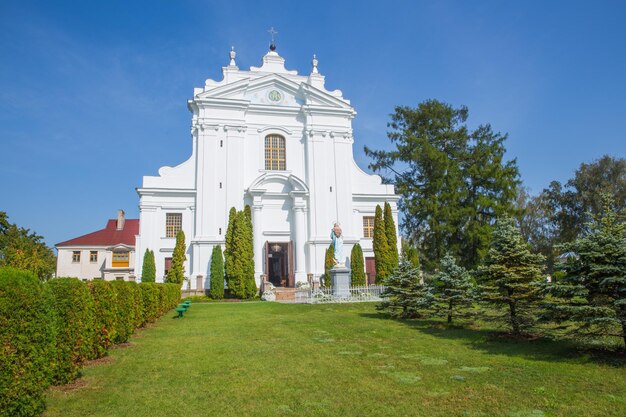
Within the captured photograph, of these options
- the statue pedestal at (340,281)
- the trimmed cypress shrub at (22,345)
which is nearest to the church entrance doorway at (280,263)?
the statue pedestal at (340,281)

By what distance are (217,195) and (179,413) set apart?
25.3 metres

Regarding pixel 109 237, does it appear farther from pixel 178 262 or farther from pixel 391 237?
pixel 391 237

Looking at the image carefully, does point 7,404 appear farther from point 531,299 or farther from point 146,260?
point 146,260

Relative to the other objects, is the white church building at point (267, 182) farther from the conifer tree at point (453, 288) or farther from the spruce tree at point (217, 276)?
the conifer tree at point (453, 288)

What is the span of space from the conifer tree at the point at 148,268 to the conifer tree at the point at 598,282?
939 inches

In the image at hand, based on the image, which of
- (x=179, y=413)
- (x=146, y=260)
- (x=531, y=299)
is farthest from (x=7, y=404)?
(x=146, y=260)

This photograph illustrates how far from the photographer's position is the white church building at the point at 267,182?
29250 millimetres

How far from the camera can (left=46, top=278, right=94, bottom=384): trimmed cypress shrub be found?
621 centimetres

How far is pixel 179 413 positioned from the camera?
5.09 meters

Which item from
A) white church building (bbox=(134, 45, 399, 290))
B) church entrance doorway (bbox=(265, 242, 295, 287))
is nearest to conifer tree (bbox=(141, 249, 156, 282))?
white church building (bbox=(134, 45, 399, 290))

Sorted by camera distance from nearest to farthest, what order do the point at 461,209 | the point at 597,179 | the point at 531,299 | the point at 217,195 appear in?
the point at 531,299
the point at 217,195
the point at 461,209
the point at 597,179

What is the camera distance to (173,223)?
29.7 meters

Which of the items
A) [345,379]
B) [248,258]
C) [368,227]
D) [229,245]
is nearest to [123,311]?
[345,379]

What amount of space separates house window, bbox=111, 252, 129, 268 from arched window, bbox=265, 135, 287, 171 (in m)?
18.3
